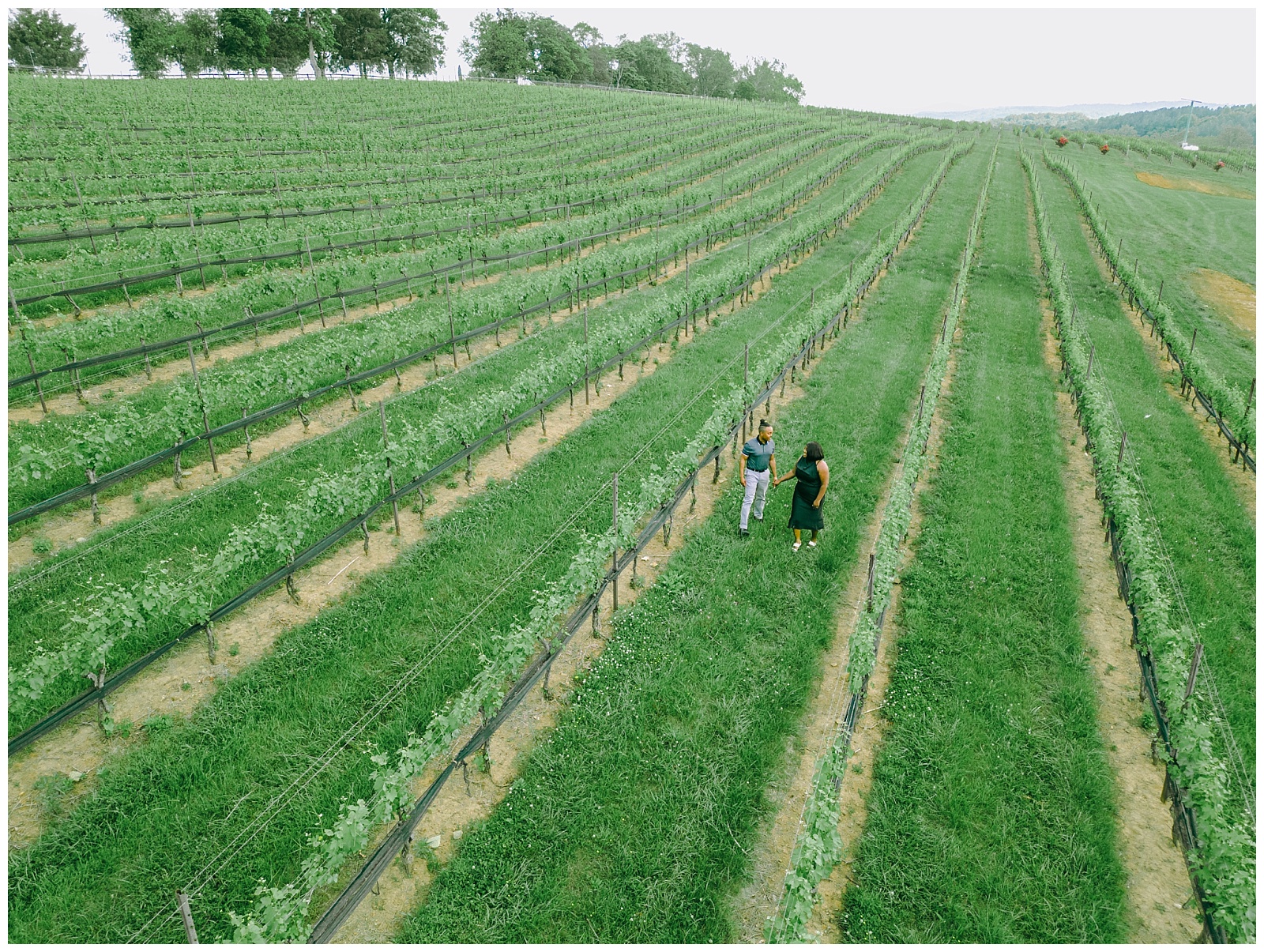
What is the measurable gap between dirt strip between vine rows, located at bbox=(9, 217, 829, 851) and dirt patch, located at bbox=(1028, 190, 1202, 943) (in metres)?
5.89

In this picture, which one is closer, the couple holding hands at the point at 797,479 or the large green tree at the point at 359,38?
the couple holding hands at the point at 797,479

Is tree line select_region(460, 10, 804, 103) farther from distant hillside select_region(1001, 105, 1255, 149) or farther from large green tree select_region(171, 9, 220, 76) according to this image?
distant hillside select_region(1001, 105, 1255, 149)

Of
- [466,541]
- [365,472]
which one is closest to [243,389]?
[365,472]

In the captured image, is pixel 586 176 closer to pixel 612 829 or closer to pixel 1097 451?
pixel 1097 451

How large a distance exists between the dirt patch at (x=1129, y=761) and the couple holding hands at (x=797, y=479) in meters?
3.62

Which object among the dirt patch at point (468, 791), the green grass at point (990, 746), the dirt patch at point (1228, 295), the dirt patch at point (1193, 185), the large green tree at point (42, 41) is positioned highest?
the large green tree at point (42, 41)

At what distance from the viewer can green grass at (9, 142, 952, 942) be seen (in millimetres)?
5492

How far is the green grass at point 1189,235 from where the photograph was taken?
70.1 ft

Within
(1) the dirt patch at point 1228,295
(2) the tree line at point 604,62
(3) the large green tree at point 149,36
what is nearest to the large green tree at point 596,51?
(2) the tree line at point 604,62

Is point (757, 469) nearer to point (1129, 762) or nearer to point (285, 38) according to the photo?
point (1129, 762)

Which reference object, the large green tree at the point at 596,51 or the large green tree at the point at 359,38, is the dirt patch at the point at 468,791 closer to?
the large green tree at the point at 359,38

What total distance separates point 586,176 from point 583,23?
97.4 meters

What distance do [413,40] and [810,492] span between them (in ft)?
301

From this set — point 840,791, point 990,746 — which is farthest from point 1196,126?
point 840,791
